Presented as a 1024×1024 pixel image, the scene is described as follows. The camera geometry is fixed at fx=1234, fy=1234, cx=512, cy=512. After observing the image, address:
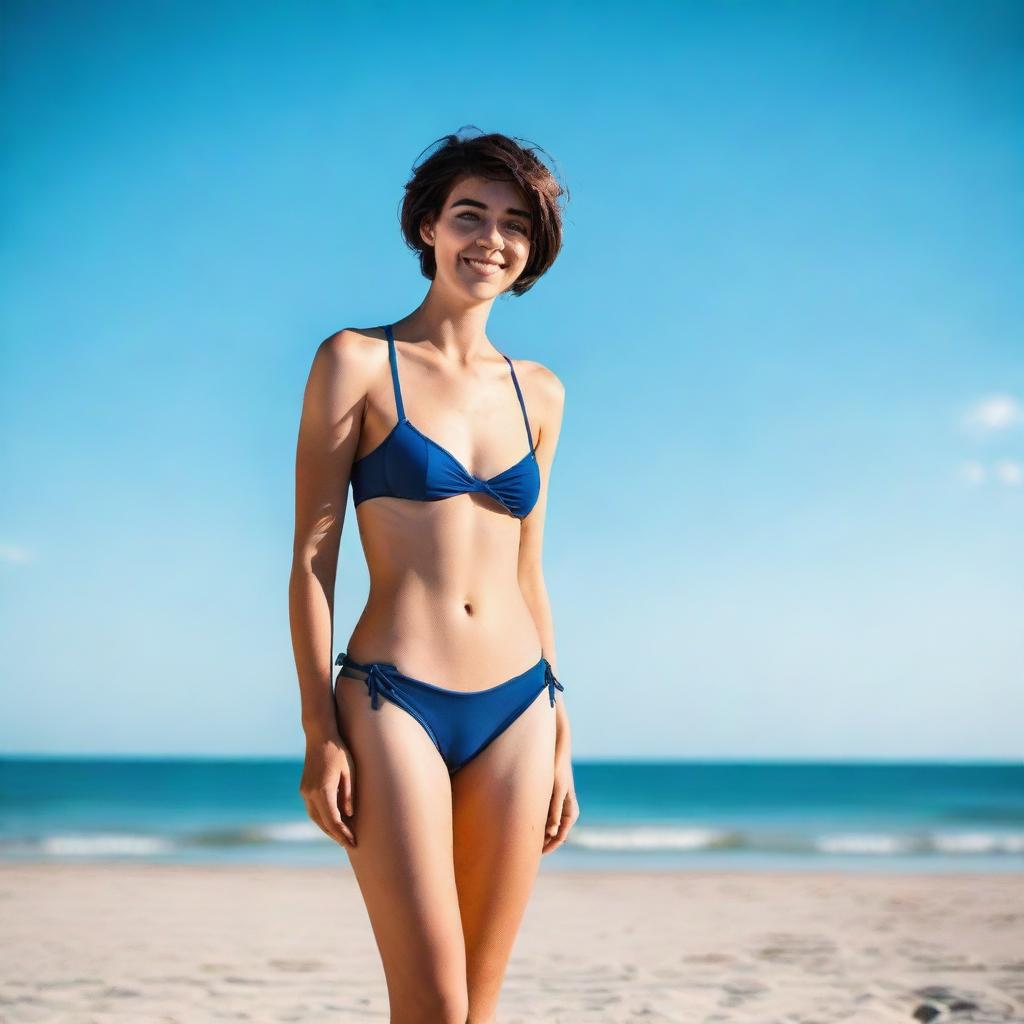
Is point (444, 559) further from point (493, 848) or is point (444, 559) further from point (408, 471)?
point (493, 848)

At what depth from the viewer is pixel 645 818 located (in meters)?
26.8

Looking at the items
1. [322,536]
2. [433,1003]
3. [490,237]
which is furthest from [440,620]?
[490,237]

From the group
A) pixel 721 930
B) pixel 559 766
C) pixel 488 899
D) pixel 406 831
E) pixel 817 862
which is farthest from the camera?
pixel 817 862

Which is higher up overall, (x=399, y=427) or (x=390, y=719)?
(x=399, y=427)

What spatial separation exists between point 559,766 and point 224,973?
4.91 m

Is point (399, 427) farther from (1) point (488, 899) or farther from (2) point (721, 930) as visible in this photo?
(2) point (721, 930)

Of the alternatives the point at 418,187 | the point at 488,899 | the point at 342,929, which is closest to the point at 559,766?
Result: the point at 488,899

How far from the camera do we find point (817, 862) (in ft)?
48.6

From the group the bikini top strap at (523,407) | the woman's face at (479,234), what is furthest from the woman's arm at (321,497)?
the bikini top strap at (523,407)

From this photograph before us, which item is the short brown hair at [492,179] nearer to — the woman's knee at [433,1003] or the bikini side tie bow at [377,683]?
the bikini side tie bow at [377,683]

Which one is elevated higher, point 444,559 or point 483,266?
point 483,266

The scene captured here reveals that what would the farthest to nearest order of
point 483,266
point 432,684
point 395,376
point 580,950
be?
point 580,950, point 483,266, point 395,376, point 432,684

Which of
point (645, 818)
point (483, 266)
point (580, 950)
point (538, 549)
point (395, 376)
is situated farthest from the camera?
point (645, 818)

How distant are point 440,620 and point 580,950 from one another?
19.3 ft
